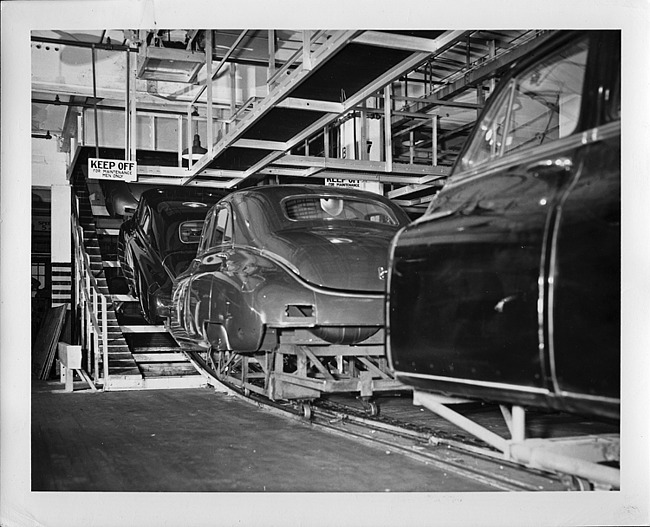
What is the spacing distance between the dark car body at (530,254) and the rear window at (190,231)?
4400 millimetres

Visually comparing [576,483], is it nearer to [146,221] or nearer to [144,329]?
[144,329]

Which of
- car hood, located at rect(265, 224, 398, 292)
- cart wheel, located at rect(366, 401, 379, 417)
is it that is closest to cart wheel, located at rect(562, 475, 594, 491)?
car hood, located at rect(265, 224, 398, 292)

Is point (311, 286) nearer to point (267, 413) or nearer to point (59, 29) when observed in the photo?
point (267, 413)

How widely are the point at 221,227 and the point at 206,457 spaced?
2.29 meters

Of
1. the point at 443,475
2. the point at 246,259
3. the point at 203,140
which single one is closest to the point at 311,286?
the point at 246,259

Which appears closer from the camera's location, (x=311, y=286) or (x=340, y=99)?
(x=311, y=286)

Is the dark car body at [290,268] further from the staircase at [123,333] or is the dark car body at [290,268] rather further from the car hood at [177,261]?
the staircase at [123,333]

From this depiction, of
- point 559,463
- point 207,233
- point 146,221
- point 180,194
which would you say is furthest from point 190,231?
point 559,463

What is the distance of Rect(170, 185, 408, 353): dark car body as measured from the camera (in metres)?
5.05

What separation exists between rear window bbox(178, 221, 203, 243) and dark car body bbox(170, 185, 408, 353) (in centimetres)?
130

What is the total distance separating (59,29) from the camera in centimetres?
460

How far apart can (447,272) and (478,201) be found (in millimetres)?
373

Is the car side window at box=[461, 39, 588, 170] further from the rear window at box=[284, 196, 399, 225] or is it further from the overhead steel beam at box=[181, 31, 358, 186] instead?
the rear window at box=[284, 196, 399, 225]

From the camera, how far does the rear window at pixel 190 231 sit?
26.3 ft
